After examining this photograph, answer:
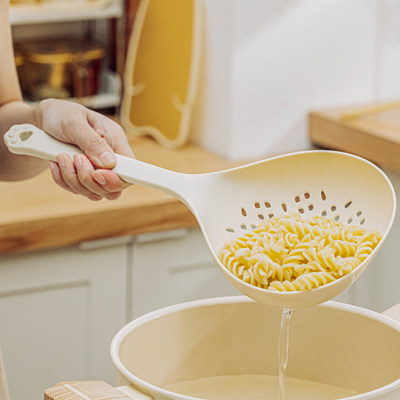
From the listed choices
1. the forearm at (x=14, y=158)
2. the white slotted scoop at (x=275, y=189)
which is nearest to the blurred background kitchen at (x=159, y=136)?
the forearm at (x=14, y=158)

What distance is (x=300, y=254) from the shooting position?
0.74 m

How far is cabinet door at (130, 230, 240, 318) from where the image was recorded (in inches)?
69.1

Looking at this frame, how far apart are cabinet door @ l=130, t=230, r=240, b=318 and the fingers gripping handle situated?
2.75 ft

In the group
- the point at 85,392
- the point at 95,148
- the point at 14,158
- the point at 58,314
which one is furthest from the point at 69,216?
the point at 85,392

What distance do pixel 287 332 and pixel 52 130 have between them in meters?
0.41

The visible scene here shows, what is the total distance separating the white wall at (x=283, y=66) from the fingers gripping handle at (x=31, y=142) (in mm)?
1046

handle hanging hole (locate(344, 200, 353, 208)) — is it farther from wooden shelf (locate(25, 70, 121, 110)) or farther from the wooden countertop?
wooden shelf (locate(25, 70, 121, 110))

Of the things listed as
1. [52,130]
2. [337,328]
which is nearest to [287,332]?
[337,328]

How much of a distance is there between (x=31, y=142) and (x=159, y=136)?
124 centimetres

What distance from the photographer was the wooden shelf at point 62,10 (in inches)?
78.7

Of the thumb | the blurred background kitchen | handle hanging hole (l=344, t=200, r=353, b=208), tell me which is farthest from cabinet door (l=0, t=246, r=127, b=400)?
handle hanging hole (l=344, t=200, r=353, b=208)

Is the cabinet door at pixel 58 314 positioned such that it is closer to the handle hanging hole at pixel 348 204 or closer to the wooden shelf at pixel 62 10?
the wooden shelf at pixel 62 10

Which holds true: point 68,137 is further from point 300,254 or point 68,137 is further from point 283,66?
point 283,66

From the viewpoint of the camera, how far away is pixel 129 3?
223 cm
